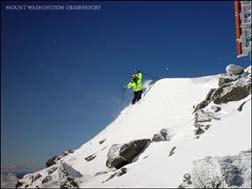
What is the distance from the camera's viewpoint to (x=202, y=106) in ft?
67.9

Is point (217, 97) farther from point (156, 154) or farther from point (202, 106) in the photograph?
point (156, 154)

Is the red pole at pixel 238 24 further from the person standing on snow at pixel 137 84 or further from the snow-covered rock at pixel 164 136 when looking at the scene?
the person standing on snow at pixel 137 84

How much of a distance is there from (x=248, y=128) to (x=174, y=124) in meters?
8.02

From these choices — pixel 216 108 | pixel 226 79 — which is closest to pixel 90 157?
pixel 216 108

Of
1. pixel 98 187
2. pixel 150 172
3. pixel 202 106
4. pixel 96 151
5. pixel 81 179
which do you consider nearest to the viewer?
pixel 150 172

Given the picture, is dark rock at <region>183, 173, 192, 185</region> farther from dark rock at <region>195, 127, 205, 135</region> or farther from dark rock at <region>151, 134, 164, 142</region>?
dark rock at <region>151, 134, 164, 142</region>

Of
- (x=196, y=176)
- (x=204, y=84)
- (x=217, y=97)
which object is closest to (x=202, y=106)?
(x=217, y=97)

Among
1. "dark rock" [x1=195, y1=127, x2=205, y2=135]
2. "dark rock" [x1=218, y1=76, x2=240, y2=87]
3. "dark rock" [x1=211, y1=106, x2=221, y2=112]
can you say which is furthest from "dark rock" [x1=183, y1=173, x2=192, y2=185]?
"dark rock" [x1=218, y1=76, x2=240, y2=87]

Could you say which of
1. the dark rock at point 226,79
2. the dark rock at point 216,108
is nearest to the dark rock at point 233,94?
the dark rock at point 216,108

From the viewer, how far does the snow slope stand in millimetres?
13281

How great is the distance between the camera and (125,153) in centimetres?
1914

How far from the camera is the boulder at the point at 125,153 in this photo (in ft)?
62.1

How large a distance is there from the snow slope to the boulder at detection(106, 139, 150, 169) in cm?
46

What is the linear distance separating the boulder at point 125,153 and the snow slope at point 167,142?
1.52 feet
